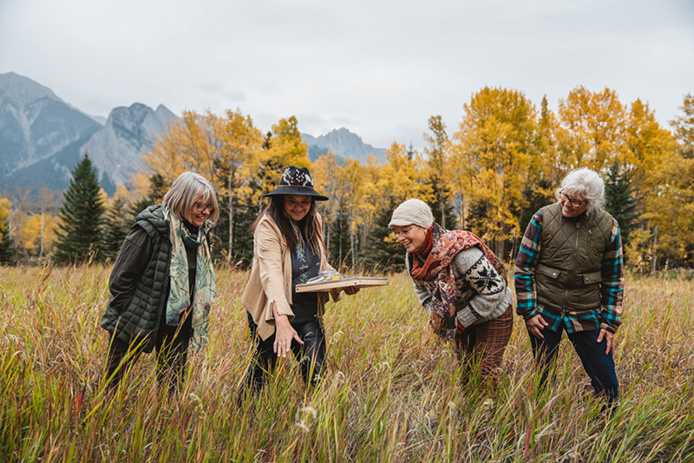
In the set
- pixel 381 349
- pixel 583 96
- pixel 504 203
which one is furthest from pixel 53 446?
pixel 583 96

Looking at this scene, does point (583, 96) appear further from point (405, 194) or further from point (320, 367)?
point (320, 367)

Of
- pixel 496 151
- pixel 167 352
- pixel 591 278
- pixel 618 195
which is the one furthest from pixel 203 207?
pixel 618 195

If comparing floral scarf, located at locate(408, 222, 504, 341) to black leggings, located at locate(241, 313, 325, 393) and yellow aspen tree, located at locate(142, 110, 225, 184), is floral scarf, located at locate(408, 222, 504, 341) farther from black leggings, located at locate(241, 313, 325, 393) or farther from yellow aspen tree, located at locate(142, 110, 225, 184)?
yellow aspen tree, located at locate(142, 110, 225, 184)

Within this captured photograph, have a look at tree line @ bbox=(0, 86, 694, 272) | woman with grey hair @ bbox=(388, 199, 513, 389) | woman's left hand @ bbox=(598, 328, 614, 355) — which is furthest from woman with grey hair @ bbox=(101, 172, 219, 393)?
tree line @ bbox=(0, 86, 694, 272)

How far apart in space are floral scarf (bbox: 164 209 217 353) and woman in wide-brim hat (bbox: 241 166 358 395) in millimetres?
319

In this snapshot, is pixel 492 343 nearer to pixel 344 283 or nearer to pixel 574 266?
pixel 574 266

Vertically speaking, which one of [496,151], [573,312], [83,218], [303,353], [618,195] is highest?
[496,151]

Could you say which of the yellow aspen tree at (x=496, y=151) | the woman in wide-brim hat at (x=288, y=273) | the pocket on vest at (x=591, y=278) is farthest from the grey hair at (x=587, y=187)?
the yellow aspen tree at (x=496, y=151)

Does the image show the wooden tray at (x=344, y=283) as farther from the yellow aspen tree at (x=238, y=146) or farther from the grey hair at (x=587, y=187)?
the yellow aspen tree at (x=238, y=146)

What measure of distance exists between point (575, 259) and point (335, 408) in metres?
1.94

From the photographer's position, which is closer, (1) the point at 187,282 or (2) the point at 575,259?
(1) the point at 187,282

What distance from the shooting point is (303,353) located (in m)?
2.23

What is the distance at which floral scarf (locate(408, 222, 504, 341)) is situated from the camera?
2.19m

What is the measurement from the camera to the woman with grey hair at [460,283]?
2203mm
